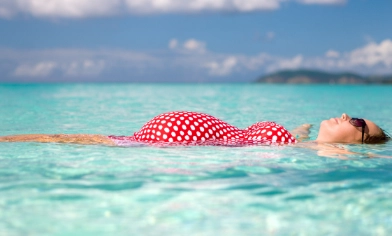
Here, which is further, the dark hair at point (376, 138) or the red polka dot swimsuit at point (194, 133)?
the dark hair at point (376, 138)

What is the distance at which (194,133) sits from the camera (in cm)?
783

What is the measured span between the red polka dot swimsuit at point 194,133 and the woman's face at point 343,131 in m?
0.59

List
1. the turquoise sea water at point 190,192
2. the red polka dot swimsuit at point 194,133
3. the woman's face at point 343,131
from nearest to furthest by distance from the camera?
1. the turquoise sea water at point 190,192
2. the red polka dot swimsuit at point 194,133
3. the woman's face at point 343,131

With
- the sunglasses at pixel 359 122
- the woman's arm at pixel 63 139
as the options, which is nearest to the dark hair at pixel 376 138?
the sunglasses at pixel 359 122

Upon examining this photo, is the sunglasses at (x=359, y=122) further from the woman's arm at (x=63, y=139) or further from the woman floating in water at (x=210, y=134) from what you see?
the woman's arm at (x=63, y=139)

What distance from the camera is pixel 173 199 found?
4.72 meters

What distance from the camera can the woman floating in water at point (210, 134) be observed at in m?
7.80

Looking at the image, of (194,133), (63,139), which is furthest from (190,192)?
(63,139)

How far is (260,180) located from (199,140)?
2.44 m

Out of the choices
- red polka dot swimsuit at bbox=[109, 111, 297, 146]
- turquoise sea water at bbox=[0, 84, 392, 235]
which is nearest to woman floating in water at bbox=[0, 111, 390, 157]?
red polka dot swimsuit at bbox=[109, 111, 297, 146]

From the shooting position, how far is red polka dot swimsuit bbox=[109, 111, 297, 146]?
7789 millimetres

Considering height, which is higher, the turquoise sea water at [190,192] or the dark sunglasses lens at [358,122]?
the dark sunglasses lens at [358,122]

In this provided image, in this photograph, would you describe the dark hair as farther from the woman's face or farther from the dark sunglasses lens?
the dark sunglasses lens

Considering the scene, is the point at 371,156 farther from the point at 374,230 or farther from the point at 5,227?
the point at 5,227
